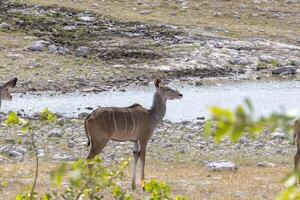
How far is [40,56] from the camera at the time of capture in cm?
2536

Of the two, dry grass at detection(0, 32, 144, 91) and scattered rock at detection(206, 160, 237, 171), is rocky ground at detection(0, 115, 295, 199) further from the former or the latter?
dry grass at detection(0, 32, 144, 91)

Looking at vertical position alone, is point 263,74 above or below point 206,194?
below

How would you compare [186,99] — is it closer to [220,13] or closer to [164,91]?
[164,91]

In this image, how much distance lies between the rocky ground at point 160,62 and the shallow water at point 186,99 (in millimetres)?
939

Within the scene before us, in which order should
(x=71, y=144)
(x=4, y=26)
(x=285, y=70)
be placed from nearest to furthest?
(x=71, y=144) → (x=285, y=70) → (x=4, y=26)

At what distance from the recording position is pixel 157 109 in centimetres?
1173

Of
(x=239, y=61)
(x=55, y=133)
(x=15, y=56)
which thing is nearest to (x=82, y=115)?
(x=55, y=133)

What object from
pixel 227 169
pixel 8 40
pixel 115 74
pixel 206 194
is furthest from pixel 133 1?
pixel 206 194

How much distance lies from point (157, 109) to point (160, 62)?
1463 centimetres

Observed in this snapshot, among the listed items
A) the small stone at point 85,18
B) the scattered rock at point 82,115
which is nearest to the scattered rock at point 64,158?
the scattered rock at point 82,115

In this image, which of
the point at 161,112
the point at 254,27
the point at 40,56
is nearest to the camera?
the point at 161,112

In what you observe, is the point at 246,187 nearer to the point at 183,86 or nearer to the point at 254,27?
the point at 183,86

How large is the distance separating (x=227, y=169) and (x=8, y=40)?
15955 millimetres

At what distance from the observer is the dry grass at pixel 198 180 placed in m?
10.2
